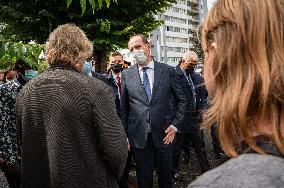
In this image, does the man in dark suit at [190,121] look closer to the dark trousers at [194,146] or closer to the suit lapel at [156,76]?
the dark trousers at [194,146]

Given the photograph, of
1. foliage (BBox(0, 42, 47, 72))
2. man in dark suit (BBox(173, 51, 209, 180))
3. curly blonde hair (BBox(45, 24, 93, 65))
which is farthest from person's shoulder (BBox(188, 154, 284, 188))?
man in dark suit (BBox(173, 51, 209, 180))

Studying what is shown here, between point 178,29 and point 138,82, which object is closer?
point 138,82

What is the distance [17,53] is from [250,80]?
8.29 ft

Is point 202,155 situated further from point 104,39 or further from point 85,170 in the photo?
point 104,39

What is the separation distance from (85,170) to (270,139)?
2150mm

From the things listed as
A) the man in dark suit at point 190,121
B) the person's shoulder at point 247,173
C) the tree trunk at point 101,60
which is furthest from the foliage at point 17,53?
the tree trunk at point 101,60

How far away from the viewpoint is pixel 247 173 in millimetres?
954

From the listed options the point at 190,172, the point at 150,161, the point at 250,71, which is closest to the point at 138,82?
the point at 150,161

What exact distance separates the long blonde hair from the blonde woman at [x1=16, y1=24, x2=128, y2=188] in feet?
6.28

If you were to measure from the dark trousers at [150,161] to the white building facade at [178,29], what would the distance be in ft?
340

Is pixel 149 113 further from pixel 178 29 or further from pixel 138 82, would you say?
pixel 178 29

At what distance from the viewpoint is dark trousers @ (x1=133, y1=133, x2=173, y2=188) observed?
5.00 m

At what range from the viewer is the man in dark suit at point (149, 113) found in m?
4.96

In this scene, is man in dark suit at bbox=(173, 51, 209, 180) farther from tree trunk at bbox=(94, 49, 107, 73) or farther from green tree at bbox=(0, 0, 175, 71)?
tree trunk at bbox=(94, 49, 107, 73)
